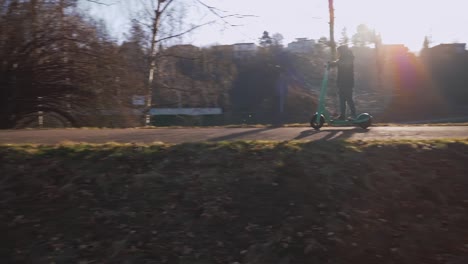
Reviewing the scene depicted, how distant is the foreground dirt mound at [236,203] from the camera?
564cm

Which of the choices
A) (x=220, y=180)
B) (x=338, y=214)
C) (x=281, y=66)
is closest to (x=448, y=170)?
(x=338, y=214)

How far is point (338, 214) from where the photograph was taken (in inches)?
238

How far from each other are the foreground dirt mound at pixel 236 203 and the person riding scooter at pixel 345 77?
12.0 ft

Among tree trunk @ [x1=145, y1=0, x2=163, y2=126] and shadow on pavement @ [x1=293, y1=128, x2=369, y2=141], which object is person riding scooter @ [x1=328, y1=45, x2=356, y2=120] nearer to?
shadow on pavement @ [x1=293, y1=128, x2=369, y2=141]

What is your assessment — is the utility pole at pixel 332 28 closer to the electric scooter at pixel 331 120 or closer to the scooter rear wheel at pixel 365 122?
the electric scooter at pixel 331 120

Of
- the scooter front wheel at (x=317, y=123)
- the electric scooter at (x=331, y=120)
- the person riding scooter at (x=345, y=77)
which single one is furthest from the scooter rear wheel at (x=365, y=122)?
the scooter front wheel at (x=317, y=123)

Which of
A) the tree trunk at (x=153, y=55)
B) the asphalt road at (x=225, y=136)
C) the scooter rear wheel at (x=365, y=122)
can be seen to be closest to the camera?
the asphalt road at (x=225, y=136)

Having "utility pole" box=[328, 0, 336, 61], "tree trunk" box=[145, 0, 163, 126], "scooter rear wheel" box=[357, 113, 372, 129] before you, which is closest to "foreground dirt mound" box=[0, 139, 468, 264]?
"scooter rear wheel" box=[357, 113, 372, 129]

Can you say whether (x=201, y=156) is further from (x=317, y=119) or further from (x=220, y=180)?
(x=317, y=119)

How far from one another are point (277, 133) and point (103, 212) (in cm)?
409

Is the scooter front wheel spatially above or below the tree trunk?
below

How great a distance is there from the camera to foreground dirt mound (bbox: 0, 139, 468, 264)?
564 centimetres

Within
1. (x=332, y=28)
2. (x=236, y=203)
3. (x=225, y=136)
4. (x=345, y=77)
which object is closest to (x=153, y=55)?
(x=332, y=28)

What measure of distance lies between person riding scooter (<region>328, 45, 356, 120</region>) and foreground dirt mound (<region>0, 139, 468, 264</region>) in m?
3.67
